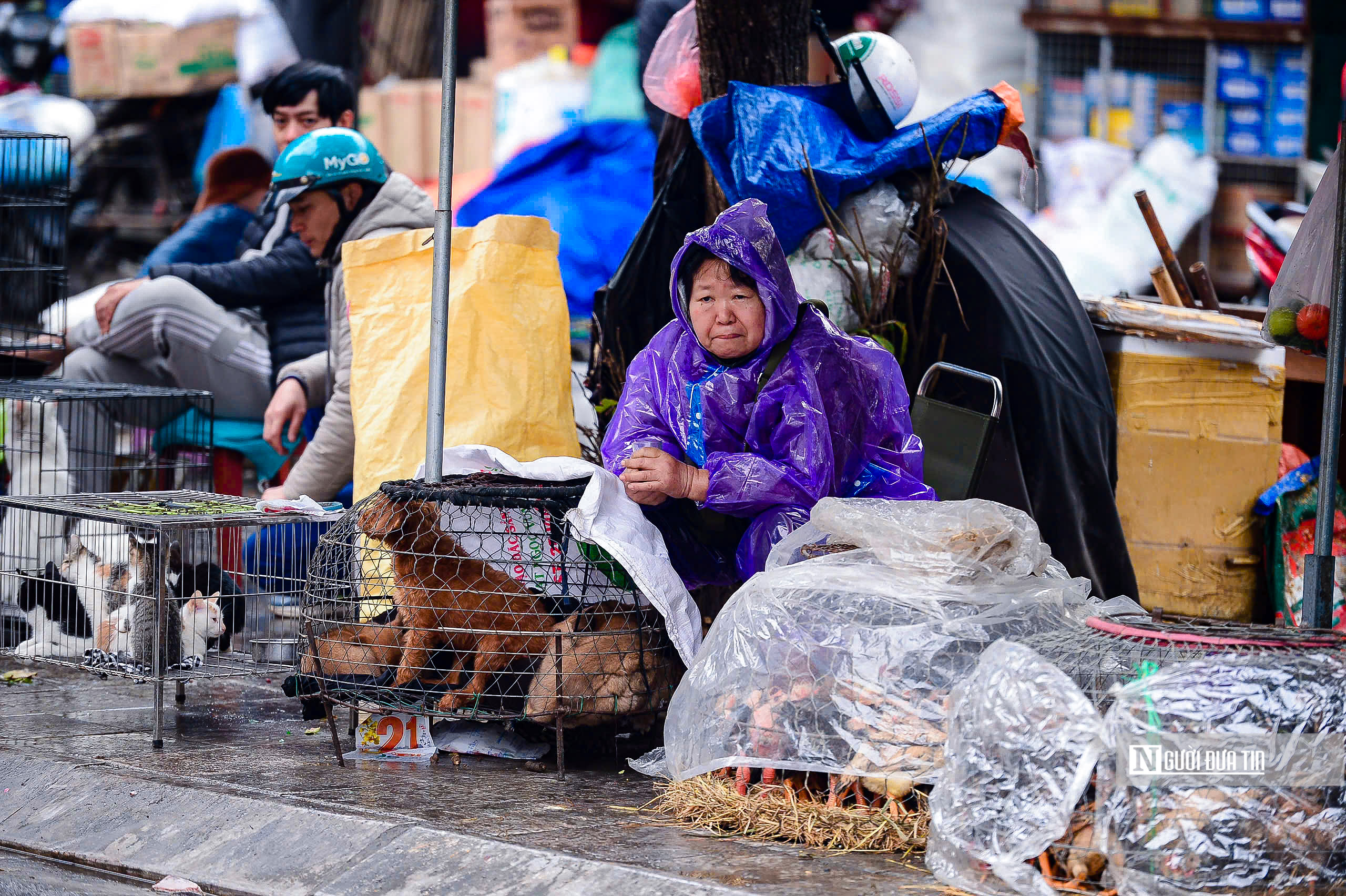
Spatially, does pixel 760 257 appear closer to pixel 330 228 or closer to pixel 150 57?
pixel 330 228

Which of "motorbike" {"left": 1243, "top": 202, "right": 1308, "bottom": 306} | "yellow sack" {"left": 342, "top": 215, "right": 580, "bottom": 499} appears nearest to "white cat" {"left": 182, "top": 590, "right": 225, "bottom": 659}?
"yellow sack" {"left": 342, "top": 215, "right": 580, "bottom": 499}

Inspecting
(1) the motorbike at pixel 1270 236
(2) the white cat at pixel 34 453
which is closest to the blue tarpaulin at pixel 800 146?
(1) the motorbike at pixel 1270 236

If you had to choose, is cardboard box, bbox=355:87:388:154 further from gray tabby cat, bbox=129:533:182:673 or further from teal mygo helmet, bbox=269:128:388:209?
gray tabby cat, bbox=129:533:182:673

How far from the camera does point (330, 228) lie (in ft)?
17.7

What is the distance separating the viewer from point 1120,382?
5117 mm

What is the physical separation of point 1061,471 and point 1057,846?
7.45 ft

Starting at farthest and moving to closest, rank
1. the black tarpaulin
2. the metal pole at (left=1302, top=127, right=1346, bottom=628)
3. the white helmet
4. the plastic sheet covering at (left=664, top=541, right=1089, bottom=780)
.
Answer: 1. the white helmet
2. the black tarpaulin
3. the metal pole at (left=1302, top=127, right=1346, bottom=628)
4. the plastic sheet covering at (left=664, top=541, right=1089, bottom=780)

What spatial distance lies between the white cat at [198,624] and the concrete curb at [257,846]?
492 millimetres

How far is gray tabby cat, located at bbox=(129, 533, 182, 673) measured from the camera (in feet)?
12.7

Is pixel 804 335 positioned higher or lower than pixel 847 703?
higher

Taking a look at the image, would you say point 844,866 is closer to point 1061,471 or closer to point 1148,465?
point 1061,471

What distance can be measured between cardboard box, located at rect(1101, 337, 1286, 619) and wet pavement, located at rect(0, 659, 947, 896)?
2.29 metres

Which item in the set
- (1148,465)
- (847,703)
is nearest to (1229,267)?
(1148,465)

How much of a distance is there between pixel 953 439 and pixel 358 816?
82.2 inches
